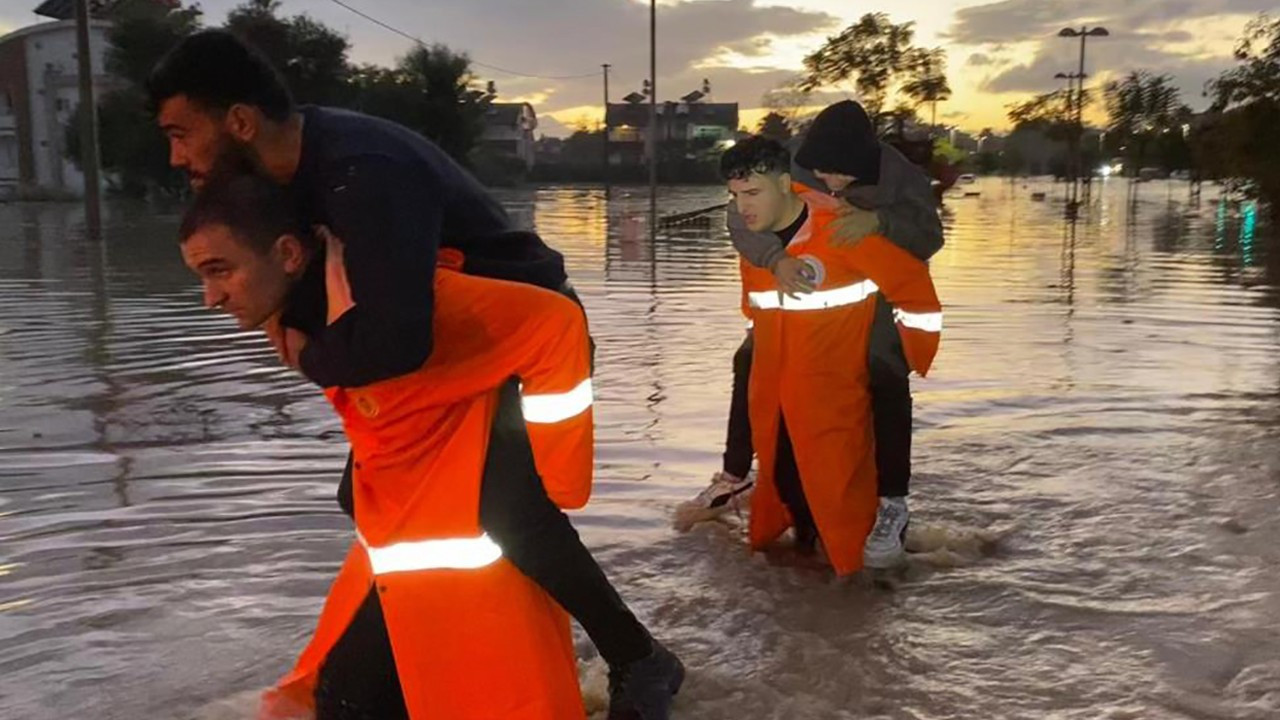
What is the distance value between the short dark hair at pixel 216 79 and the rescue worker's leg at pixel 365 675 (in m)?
1.08

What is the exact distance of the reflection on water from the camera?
3.85 m

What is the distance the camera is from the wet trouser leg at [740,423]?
522 centimetres

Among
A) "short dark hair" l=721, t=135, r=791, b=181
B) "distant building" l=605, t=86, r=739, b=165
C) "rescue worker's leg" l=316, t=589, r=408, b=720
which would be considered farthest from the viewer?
"distant building" l=605, t=86, r=739, b=165

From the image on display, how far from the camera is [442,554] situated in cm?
265

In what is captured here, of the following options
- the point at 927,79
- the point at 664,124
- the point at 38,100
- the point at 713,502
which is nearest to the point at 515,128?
the point at 664,124

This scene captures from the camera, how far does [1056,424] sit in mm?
7434

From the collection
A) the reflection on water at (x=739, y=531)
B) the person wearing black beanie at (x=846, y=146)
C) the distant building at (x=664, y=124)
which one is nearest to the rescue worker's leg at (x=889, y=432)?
the reflection on water at (x=739, y=531)

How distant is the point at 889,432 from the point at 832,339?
16.2 inches

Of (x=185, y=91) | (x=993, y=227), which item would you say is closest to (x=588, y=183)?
(x=993, y=227)

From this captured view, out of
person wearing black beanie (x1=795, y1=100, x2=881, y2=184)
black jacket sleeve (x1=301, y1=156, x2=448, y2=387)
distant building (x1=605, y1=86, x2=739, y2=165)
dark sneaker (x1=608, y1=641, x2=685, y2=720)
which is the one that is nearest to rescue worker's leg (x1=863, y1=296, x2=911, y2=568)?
person wearing black beanie (x1=795, y1=100, x2=881, y2=184)

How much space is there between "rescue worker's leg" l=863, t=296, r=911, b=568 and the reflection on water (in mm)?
162

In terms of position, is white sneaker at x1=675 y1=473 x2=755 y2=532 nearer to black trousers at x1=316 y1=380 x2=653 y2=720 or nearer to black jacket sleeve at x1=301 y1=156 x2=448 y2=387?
black trousers at x1=316 y1=380 x2=653 y2=720

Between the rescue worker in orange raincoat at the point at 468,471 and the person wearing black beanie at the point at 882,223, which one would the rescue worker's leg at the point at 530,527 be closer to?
the rescue worker in orange raincoat at the point at 468,471

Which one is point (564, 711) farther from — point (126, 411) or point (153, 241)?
point (153, 241)
